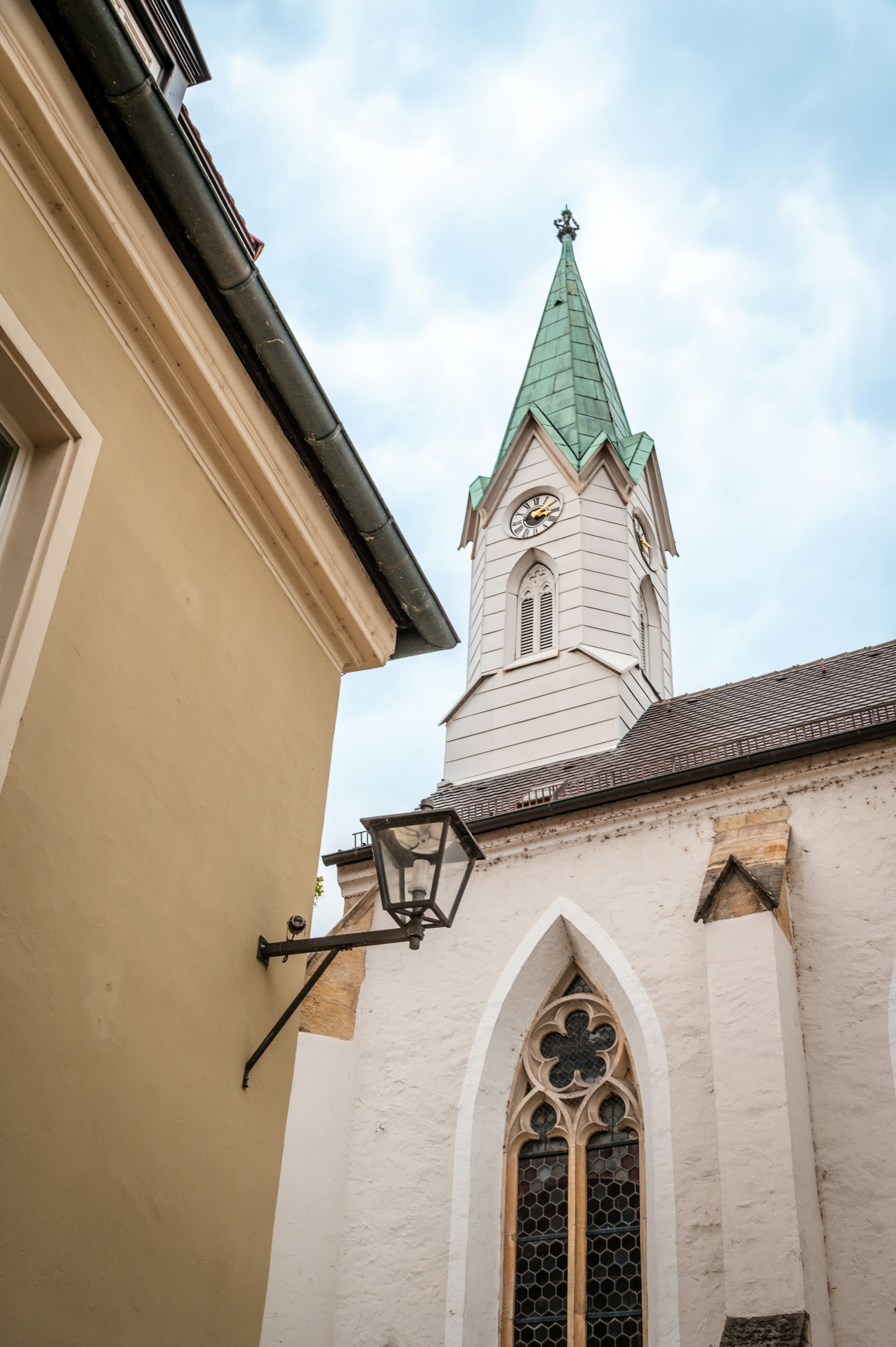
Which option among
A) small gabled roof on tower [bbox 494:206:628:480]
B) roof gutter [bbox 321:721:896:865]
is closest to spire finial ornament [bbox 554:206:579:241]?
small gabled roof on tower [bbox 494:206:628:480]

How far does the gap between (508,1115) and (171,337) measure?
350 inches

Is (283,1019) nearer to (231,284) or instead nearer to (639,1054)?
(231,284)

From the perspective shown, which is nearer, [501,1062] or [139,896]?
[139,896]

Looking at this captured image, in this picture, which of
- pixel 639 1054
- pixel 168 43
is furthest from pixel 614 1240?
pixel 168 43

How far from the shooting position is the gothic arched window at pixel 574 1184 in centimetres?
983

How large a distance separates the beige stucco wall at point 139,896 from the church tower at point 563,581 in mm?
10968

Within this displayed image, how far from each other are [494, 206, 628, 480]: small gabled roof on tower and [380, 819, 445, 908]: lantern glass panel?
15.3 metres

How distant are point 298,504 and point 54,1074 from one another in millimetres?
2501

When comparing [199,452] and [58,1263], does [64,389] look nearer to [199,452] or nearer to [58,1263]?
[199,452]

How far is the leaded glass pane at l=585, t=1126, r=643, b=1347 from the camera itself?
9.64 m

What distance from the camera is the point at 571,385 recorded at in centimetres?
2120

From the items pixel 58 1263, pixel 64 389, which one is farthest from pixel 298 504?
pixel 58 1263

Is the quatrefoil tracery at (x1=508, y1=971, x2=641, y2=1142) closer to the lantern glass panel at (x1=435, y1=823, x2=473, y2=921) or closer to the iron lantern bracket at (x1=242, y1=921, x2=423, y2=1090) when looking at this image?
the lantern glass panel at (x1=435, y1=823, x2=473, y2=921)

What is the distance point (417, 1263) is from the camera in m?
10.4
